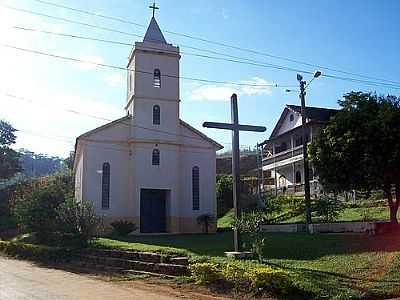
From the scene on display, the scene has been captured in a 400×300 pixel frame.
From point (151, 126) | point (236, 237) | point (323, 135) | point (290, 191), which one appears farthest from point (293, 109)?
point (236, 237)

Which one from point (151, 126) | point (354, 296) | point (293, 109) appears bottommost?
point (354, 296)

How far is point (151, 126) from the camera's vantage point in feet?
102

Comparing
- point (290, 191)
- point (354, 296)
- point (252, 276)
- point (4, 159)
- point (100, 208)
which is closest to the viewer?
point (354, 296)

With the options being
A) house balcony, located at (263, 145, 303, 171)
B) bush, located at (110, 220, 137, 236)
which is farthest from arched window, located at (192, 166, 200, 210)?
house balcony, located at (263, 145, 303, 171)

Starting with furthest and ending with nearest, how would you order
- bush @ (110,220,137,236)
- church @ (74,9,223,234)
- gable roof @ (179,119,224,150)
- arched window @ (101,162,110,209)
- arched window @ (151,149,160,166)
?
1. gable roof @ (179,119,224,150)
2. arched window @ (151,149,160,166)
3. church @ (74,9,223,234)
4. arched window @ (101,162,110,209)
5. bush @ (110,220,137,236)

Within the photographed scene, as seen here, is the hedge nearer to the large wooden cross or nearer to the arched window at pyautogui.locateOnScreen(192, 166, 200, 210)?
the large wooden cross

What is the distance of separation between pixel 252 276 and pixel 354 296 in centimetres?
237

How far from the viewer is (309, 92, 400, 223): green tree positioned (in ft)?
61.3

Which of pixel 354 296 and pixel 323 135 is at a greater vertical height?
pixel 323 135

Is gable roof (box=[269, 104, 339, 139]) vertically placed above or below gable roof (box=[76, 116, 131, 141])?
above

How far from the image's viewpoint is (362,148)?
1898 centimetres

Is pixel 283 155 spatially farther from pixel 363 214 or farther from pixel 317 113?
pixel 363 214

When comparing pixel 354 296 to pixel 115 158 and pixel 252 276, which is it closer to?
pixel 252 276

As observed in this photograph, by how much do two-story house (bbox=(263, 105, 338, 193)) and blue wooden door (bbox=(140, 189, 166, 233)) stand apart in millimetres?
14710
